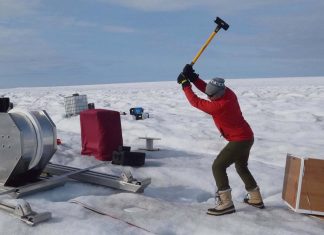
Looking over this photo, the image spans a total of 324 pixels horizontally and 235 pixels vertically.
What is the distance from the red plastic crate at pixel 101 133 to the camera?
7.70 m

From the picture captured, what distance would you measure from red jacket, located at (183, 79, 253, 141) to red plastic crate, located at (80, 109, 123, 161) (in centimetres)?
301

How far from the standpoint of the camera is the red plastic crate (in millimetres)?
7703

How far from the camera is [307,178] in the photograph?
4.93m

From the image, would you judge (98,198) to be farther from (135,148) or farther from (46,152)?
(135,148)

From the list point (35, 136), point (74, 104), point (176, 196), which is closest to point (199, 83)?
point (176, 196)

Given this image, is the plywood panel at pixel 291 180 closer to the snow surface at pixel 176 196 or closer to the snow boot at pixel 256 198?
the snow surface at pixel 176 196

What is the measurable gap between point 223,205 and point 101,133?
3.46 meters

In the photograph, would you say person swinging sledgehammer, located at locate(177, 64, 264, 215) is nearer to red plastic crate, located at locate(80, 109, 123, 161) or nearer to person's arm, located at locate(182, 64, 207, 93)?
person's arm, located at locate(182, 64, 207, 93)

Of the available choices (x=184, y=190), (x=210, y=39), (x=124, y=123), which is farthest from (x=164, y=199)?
(x=124, y=123)

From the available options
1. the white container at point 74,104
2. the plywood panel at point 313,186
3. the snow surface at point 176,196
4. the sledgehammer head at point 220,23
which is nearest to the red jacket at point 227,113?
the plywood panel at point 313,186

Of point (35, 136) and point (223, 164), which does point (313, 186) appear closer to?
point (223, 164)

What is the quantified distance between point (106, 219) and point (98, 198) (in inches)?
33.1

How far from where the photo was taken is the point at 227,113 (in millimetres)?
4891

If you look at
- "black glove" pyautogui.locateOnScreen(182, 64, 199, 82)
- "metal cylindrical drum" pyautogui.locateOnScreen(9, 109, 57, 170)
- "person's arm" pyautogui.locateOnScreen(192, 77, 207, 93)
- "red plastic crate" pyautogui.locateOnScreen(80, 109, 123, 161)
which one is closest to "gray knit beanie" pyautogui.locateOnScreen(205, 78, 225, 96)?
"black glove" pyautogui.locateOnScreen(182, 64, 199, 82)
